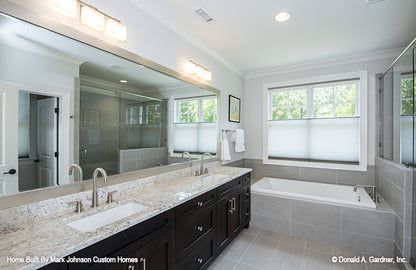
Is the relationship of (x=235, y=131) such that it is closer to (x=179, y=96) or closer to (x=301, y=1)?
(x=179, y=96)

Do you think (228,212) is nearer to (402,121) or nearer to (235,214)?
(235,214)

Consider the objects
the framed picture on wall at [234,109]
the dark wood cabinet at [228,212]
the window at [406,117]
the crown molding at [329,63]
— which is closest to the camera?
the window at [406,117]

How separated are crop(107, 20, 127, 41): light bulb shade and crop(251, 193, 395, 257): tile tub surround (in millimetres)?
2587

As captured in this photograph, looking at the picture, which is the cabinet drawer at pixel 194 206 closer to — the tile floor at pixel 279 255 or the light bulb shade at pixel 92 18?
the tile floor at pixel 279 255

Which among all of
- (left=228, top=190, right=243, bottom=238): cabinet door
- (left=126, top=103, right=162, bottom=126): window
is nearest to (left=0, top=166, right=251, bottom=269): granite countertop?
(left=126, top=103, right=162, bottom=126): window

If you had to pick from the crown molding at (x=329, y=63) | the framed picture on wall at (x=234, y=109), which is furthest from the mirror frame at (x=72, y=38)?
the crown molding at (x=329, y=63)

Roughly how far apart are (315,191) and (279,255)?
1.52 meters

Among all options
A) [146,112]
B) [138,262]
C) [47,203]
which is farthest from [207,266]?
[146,112]

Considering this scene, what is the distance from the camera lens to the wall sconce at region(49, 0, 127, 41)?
1.27 meters

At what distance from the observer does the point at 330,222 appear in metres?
2.54

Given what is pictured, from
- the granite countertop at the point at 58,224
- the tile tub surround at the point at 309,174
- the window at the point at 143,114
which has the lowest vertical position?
the tile tub surround at the point at 309,174

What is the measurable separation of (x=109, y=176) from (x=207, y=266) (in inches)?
51.0

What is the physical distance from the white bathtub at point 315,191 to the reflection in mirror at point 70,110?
5.64 feet

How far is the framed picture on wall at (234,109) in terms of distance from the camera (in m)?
3.52
